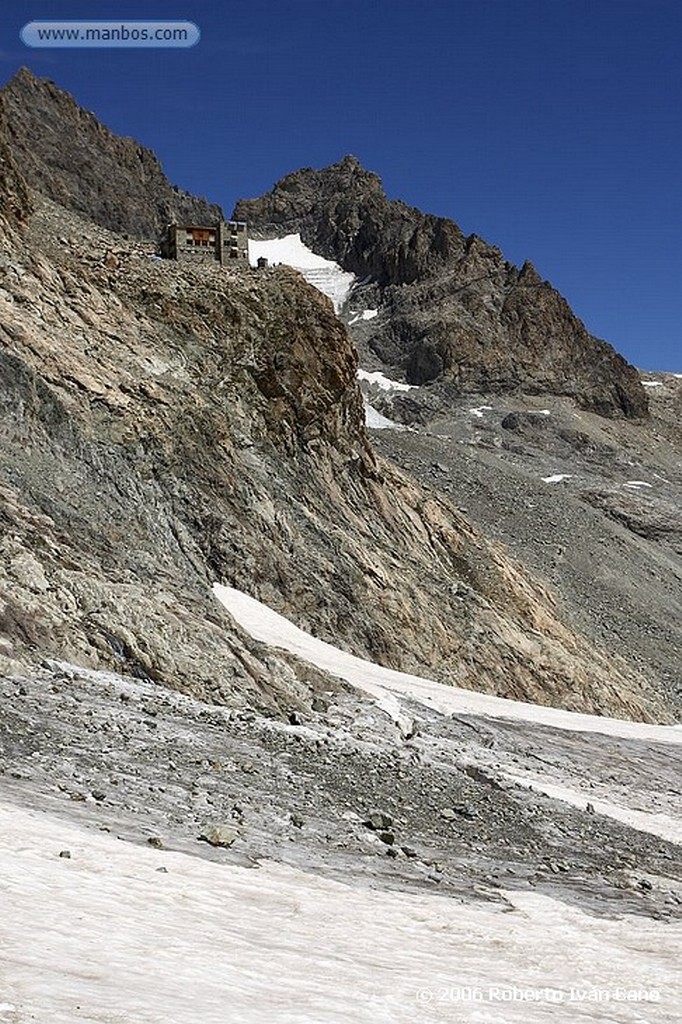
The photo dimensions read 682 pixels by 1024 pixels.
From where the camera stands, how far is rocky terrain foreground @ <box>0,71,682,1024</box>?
28.8 ft

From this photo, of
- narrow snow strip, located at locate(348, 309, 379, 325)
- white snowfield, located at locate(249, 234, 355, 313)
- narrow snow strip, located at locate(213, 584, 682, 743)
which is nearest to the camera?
narrow snow strip, located at locate(213, 584, 682, 743)

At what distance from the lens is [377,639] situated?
34.0 meters

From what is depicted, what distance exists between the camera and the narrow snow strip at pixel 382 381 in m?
117

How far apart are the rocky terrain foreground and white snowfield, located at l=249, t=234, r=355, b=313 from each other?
3573 inches

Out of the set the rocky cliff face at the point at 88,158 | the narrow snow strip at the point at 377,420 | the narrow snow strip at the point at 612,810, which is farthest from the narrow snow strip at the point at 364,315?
the narrow snow strip at the point at 612,810

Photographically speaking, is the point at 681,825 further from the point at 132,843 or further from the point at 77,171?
the point at 77,171

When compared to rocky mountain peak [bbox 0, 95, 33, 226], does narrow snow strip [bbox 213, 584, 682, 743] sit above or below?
below

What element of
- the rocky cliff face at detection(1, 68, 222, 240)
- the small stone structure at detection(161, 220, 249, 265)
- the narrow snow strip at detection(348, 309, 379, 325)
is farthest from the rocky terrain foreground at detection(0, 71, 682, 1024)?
Result: the rocky cliff face at detection(1, 68, 222, 240)

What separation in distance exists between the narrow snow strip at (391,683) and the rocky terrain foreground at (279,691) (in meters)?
0.20

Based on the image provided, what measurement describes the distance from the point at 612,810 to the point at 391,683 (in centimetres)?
876

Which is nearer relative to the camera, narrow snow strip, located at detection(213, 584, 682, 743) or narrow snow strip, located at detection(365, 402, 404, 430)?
narrow snow strip, located at detection(213, 584, 682, 743)

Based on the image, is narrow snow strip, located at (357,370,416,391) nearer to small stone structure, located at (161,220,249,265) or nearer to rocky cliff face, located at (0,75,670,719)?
rocky cliff face, located at (0,75,670,719)

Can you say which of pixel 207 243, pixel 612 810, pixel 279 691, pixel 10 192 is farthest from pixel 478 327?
pixel 279 691

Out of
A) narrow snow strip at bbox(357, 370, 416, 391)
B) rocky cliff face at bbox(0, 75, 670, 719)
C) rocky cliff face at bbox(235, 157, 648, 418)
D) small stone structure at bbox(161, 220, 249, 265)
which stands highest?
rocky cliff face at bbox(235, 157, 648, 418)
